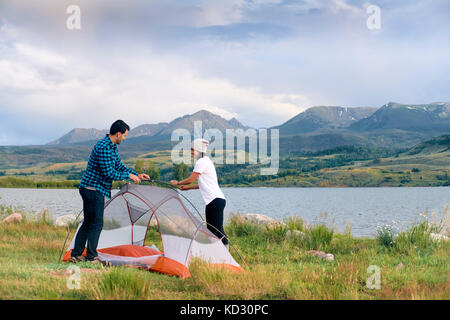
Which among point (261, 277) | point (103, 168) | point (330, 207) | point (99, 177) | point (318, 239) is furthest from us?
point (330, 207)

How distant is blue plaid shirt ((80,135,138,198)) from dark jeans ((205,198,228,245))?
1691 mm

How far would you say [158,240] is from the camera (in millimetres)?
12023

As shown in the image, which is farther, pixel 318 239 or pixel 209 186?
pixel 318 239

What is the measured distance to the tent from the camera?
296 inches

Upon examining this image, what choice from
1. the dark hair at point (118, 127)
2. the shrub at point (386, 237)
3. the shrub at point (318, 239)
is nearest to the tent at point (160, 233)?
the dark hair at point (118, 127)

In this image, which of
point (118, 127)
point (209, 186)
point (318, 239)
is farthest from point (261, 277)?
point (318, 239)

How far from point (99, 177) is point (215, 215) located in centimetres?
229

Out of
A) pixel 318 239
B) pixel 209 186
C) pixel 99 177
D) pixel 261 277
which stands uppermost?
pixel 99 177

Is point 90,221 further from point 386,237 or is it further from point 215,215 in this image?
point 386,237

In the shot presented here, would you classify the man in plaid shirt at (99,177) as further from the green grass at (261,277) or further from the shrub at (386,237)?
the shrub at (386,237)

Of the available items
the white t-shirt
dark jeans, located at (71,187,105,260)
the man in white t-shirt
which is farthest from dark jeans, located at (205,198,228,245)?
dark jeans, located at (71,187,105,260)

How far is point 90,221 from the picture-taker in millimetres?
7625

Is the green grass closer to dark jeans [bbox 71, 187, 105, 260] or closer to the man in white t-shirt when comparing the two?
dark jeans [bbox 71, 187, 105, 260]
